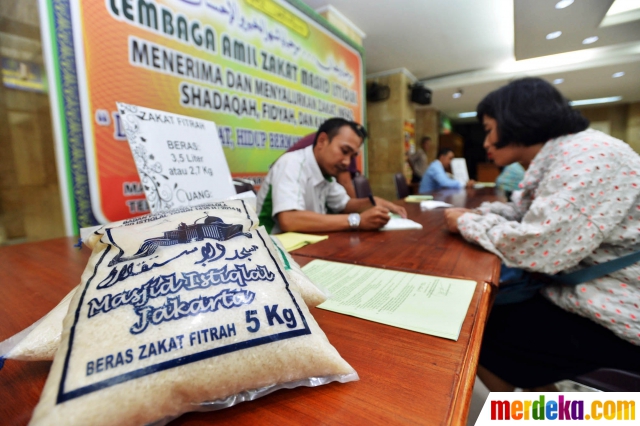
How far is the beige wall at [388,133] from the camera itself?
5.30 metres

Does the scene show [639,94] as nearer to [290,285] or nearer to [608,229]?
[608,229]

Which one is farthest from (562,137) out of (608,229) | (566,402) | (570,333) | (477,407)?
(477,407)

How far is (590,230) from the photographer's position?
28.9 inches

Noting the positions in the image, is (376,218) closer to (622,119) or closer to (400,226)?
(400,226)

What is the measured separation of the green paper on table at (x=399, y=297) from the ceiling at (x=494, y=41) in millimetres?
3446

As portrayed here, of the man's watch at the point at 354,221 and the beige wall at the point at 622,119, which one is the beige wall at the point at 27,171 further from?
the beige wall at the point at 622,119

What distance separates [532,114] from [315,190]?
37.3 inches

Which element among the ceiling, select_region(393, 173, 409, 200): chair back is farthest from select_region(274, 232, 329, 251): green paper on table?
the ceiling

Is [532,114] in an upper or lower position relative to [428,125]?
lower

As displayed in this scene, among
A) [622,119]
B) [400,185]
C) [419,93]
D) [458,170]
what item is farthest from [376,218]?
[622,119]

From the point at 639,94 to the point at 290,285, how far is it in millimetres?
10709

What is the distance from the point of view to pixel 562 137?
95 centimetres

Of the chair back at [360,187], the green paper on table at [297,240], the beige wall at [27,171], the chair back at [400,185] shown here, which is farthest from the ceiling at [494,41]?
the green paper on table at [297,240]

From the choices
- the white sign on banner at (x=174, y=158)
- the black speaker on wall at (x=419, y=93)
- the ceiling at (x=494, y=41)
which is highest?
the ceiling at (x=494, y=41)
